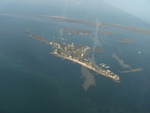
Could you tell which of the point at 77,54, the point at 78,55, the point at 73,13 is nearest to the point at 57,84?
the point at 78,55

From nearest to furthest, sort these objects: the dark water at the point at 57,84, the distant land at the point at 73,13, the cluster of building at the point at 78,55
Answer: the dark water at the point at 57,84
the cluster of building at the point at 78,55
the distant land at the point at 73,13

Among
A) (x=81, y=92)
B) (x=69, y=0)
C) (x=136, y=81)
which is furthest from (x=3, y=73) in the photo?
(x=69, y=0)

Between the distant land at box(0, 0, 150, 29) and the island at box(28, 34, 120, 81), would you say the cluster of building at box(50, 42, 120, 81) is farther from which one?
the distant land at box(0, 0, 150, 29)

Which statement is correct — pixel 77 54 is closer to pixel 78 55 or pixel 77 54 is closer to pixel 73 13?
pixel 78 55

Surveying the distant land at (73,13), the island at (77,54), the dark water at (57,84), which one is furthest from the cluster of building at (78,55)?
the distant land at (73,13)

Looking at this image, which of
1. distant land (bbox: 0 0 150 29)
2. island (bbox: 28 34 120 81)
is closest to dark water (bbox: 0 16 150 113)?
island (bbox: 28 34 120 81)

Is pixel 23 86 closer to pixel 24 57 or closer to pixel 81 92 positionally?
pixel 81 92

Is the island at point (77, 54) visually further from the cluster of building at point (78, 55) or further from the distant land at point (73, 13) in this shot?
the distant land at point (73, 13)

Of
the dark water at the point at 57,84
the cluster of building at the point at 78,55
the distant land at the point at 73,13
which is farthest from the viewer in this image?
the distant land at the point at 73,13

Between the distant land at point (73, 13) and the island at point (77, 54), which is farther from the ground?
the island at point (77, 54)
